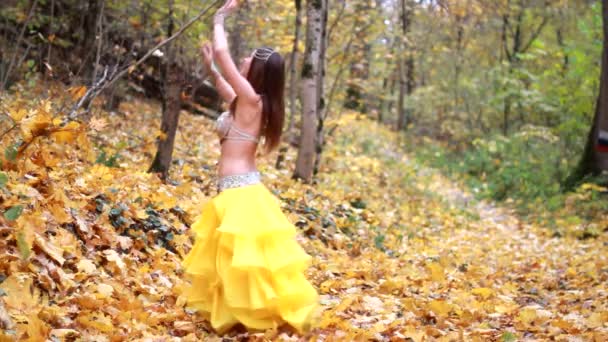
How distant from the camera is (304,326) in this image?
4262 mm

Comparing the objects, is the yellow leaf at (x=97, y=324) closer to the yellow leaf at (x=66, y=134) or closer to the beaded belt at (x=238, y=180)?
the beaded belt at (x=238, y=180)

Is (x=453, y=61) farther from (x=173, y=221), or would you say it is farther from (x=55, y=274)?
(x=55, y=274)

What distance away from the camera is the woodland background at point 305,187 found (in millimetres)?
4520

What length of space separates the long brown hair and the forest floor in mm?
1300

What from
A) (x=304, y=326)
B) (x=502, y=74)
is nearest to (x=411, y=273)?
(x=304, y=326)

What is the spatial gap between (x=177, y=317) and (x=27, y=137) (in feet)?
5.41

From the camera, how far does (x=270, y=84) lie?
448 centimetres

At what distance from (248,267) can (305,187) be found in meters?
7.13

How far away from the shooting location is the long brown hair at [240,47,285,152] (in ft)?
14.6

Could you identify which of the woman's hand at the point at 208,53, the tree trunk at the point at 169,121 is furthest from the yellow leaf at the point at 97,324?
the tree trunk at the point at 169,121

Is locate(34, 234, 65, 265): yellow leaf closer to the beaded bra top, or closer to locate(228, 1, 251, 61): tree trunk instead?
the beaded bra top

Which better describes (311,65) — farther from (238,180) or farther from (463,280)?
(238,180)

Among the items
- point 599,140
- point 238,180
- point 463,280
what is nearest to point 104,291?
point 238,180

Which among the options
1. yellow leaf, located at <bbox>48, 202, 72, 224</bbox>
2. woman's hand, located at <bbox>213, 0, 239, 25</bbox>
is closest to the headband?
woman's hand, located at <bbox>213, 0, 239, 25</bbox>
